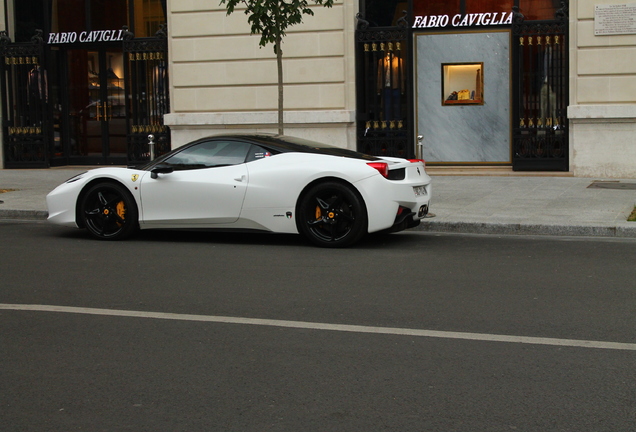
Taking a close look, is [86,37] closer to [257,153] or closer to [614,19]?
[614,19]

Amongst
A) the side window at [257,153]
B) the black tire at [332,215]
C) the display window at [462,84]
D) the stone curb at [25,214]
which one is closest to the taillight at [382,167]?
the black tire at [332,215]

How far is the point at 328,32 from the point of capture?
1802cm

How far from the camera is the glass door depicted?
2022cm

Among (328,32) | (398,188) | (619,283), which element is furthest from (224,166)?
(328,32)

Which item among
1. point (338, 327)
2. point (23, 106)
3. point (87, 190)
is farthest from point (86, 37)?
point (338, 327)

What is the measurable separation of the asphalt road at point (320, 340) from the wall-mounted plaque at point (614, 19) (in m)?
8.27

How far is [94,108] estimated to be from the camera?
20.5 meters

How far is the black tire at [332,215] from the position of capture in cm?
951

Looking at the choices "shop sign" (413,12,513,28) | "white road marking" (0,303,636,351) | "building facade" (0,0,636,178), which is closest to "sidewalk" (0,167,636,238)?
"building facade" (0,0,636,178)

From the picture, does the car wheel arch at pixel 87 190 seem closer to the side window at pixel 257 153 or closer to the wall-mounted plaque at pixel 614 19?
the side window at pixel 257 153

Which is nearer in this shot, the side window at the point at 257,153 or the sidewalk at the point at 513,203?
the side window at the point at 257,153

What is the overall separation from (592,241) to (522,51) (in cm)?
811

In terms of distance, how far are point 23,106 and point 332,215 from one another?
42.1 feet

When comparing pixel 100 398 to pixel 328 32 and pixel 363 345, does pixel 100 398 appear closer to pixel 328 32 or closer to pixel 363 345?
pixel 363 345
